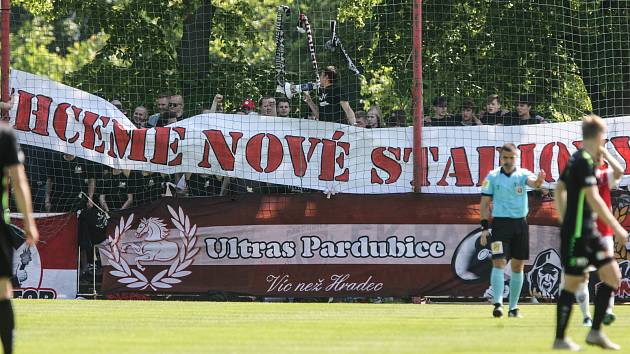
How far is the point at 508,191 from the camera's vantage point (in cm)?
1723

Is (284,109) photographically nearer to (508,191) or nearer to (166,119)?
(166,119)

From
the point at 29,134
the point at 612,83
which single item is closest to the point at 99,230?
the point at 29,134

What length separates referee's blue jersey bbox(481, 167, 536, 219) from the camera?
17156 mm

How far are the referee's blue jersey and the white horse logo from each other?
6.17 m

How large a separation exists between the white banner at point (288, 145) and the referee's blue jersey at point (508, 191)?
3.47 metres

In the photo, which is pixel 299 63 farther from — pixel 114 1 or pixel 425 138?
pixel 114 1

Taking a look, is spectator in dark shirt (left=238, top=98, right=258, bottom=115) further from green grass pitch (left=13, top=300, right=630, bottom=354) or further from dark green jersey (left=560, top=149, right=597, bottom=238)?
dark green jersey (left=560, top=149, right=597, bottom=238)

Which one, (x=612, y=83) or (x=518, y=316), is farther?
(x=612, y=83)

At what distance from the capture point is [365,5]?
24797mm

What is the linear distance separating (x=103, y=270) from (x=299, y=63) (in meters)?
4.79

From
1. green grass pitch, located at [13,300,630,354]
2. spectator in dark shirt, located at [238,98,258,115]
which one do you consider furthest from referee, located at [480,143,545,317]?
spectator in dark shirt, located at [238,98,258,115]

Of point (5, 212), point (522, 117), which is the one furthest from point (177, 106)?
point (5, 212)

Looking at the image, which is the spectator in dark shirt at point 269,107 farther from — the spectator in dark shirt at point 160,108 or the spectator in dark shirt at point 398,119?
the spectator in dark shirt at point 398,119

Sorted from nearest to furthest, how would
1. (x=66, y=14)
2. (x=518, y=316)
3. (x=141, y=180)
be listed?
(x=518, y=316), (x=141, y=180), (x=66, y=14)
